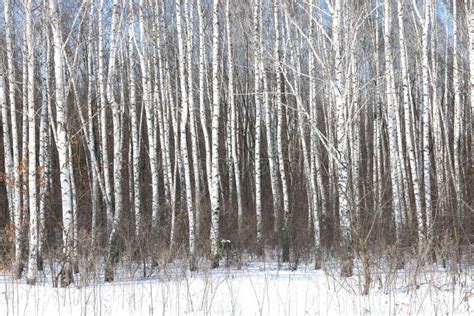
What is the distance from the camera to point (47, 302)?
17.8ft

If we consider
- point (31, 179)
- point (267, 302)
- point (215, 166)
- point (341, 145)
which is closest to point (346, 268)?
point (267, 302)

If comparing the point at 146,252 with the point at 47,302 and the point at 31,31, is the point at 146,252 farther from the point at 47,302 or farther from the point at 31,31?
→ the point at 31,31

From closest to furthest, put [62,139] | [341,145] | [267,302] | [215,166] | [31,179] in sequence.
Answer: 1. [267,302]
2. [62,139]
3. [341,145]
4. [31,179]
5. [215,166]

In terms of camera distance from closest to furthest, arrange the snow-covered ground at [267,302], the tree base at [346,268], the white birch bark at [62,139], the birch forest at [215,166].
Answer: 1. the snow-covered ground at [267,302]
2. the tree base at [346,268]
3. the white birch bark at [62,139]
4. the birch forest at [215,166]

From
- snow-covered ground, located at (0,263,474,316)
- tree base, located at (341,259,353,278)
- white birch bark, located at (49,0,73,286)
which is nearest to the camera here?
snow-covered ground, located at (0,263,474,316)

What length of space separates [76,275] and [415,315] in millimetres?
5589

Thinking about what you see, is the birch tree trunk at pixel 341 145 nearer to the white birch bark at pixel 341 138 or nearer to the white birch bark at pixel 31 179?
the white birch bark at pixel 341 138

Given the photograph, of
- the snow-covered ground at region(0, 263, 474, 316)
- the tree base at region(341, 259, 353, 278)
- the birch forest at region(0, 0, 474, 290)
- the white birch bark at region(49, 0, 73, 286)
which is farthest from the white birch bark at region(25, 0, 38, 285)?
the tree base at region(341, 259, 353, 278)

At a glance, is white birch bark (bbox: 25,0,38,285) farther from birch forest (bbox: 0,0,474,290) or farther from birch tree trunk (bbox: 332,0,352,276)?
birch tree trunk (bbox: 332,0,352,276)

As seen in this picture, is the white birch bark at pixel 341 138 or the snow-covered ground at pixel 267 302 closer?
the snow-covered ground at pixel 267 302

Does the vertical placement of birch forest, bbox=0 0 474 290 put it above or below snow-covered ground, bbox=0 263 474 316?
above

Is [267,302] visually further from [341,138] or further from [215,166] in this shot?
[215,166]

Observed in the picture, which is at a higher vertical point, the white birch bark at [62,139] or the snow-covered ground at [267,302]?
the white birch bark at [62,139]

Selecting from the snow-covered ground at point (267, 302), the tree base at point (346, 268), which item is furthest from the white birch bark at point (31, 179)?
the tree base at point (346, 268)
